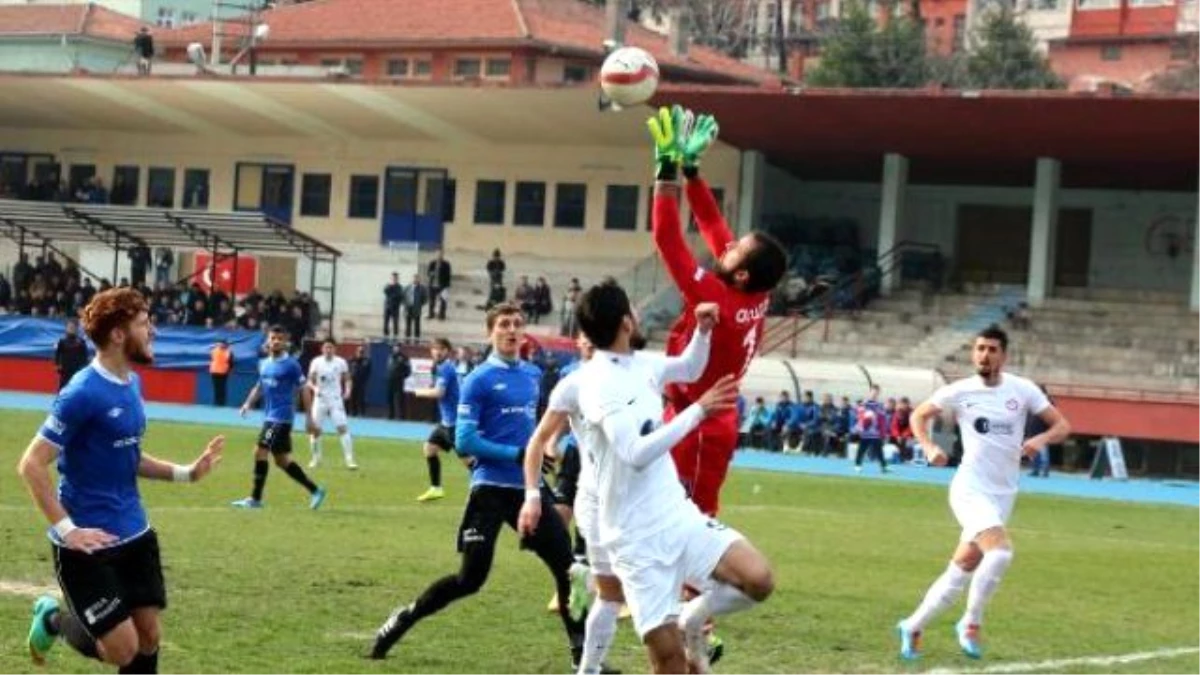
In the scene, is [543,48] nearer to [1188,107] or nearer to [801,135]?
[801,135]

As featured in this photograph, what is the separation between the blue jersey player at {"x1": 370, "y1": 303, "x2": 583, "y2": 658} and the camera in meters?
12.8

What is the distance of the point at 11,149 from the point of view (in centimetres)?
6931

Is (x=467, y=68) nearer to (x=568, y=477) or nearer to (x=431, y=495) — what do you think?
(x=431, y=495)

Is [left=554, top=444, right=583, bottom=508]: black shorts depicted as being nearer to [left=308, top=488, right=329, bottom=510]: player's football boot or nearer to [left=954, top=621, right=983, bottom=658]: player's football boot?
[left=954, top=621, right=983, bottom=658]: player's football boot

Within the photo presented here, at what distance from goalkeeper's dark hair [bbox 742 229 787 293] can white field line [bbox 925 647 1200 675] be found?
10.2 feet

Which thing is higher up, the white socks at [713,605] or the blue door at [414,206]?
the blue door at [414,206]

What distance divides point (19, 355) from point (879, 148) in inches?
836

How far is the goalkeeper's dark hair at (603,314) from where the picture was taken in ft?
32.9

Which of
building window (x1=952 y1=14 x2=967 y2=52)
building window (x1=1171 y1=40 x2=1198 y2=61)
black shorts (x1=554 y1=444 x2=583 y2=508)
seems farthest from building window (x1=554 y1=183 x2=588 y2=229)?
building window (x1=952 y1=14 x2=967 y2=52)

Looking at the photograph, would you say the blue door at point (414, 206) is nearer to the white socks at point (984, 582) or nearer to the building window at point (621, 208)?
the building window at point (621, 208)

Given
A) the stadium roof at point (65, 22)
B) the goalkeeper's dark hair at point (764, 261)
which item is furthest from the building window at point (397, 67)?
the goalkeeper's dark hair at point (764, 261)

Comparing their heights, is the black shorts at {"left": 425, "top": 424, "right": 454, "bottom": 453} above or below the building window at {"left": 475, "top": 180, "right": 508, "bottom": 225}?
below

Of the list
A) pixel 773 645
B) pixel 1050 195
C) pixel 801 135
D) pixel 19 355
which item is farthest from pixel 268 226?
pixel 773 645

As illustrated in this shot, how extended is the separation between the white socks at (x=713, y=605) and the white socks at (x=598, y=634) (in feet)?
1.59
